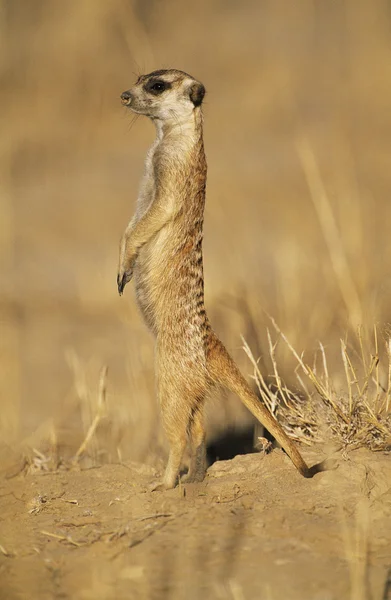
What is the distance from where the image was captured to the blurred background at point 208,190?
17.7 feet

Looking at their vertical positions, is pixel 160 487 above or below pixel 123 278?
below

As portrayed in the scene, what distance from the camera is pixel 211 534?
297 cm

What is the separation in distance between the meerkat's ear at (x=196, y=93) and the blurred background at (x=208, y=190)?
2.06ft

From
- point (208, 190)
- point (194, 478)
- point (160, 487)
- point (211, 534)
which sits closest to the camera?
point (211, 534)

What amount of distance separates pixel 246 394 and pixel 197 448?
383mm

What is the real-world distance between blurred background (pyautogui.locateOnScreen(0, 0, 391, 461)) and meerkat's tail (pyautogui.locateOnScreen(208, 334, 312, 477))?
2.95 feet

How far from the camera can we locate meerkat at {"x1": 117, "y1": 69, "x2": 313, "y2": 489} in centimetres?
362

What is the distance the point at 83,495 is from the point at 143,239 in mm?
1104

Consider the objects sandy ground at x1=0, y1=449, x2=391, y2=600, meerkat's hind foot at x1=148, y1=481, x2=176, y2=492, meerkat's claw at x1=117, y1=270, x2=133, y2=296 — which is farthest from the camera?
meerkat's claw at x1=117, y1=270, x2=133, y2=296

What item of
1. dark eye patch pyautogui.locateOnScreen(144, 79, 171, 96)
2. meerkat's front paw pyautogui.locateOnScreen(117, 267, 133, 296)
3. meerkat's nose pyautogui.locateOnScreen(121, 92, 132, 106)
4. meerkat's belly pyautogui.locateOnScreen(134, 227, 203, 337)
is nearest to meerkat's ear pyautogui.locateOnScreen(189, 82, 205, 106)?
dark eye patch pyautogui.locateOnScreen(144, 79, 171, 96)

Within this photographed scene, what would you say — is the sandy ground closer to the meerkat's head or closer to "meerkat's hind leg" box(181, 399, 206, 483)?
"meerkat's hind leg" box(181, 399, 206, 483)

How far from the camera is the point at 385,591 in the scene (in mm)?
2482

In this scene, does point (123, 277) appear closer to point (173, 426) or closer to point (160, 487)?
point (173, 426)

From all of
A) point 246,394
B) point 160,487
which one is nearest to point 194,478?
point 160,487
